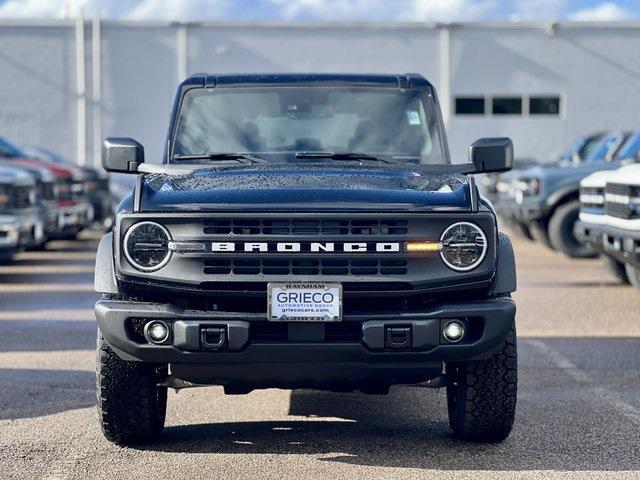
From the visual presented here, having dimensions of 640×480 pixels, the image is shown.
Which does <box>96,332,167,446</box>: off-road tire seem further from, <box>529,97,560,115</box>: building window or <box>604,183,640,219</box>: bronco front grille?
<box>529,97,560,115</box>: building window

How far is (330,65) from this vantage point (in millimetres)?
36188

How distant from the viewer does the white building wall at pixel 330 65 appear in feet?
119

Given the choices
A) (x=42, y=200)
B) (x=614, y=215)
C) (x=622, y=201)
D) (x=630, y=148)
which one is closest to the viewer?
(x=622, y=201)

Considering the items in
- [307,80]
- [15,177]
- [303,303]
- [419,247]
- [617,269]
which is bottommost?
[617,269]

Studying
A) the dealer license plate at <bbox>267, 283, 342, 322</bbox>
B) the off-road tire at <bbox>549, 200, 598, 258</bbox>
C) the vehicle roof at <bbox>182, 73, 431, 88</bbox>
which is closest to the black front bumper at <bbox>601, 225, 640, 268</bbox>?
the vehicle roof at <bbox>182, 73, 431, 88</bbox>

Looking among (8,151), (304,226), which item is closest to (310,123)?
(304,226)

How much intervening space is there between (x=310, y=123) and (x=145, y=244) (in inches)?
81.0

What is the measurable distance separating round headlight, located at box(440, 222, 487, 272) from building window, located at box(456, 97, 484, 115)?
31.4 m

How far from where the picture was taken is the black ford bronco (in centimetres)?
567

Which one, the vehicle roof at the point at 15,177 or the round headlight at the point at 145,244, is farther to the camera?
the vehicle roof at the point at 15,177

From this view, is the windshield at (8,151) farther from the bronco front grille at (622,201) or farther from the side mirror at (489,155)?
the side mirror at (489,155)

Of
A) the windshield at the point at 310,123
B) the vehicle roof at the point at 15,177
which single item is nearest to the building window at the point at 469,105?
the vehicle roof at the point at 15,177

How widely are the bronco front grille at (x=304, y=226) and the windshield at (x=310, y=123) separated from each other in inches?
62.2

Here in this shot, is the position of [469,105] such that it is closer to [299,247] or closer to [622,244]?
[622,244]
